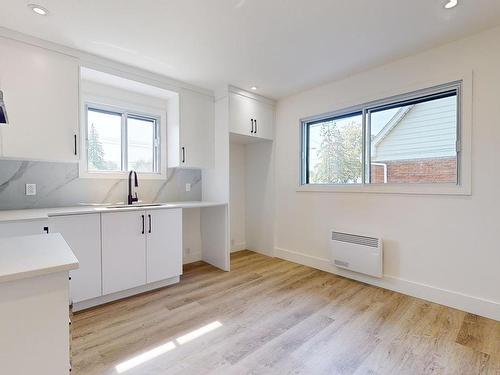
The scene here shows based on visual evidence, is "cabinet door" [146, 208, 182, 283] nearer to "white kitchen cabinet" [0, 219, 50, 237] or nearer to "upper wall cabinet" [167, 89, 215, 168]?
"upper wall cabinet" [167, 89, 215, 168]

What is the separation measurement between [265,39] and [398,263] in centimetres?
263

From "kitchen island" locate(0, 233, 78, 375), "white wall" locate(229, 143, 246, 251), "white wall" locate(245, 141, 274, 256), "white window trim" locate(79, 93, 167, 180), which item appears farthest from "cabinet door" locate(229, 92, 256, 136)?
"kitchen island" locate(0, 233, 78, 375)

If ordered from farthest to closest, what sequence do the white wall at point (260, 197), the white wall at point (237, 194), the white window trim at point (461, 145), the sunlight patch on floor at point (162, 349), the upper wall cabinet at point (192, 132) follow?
1. the white wall at point (237, 194)
2. the white wall at point (260, 197)
3. the upper wall cabinet at point (192, 132)
4. the white window trim at point (461, 145)
5. the sunlight patch on floor at point (162, 349)

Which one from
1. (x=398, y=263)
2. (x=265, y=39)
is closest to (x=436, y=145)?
(x=398, y=263)

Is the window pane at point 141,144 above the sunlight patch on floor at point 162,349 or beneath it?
above

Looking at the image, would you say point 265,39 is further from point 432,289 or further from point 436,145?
point 432,289

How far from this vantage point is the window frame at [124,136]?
9.52ft

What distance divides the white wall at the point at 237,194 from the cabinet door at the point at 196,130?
30.2 inches

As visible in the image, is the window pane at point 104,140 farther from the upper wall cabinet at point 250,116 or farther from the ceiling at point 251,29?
the upper wall cabinet at point 250,116

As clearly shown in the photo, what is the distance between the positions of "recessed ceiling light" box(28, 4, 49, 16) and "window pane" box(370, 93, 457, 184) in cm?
320

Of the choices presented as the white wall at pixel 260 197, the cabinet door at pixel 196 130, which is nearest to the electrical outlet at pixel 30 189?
the cabinet door at pixel 196 130

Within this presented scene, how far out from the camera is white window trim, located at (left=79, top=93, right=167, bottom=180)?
2.83 metres

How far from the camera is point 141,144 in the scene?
3.39 m

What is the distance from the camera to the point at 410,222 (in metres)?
2.64
